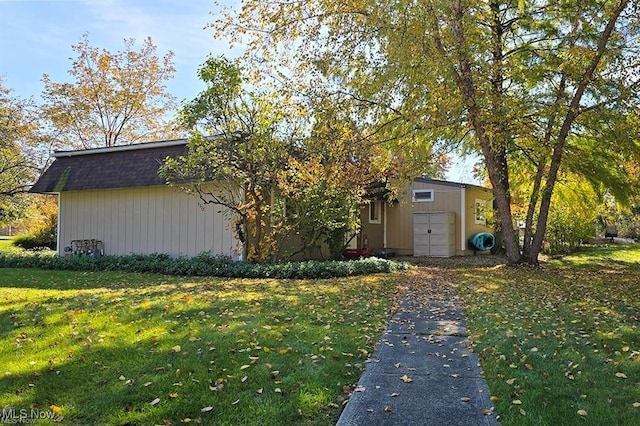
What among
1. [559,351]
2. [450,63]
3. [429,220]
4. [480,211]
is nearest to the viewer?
[559,351]

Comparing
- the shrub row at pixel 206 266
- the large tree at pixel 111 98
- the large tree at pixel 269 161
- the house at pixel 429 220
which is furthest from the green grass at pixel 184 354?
the large tree at pixel 111 98

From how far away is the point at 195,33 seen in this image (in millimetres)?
10945

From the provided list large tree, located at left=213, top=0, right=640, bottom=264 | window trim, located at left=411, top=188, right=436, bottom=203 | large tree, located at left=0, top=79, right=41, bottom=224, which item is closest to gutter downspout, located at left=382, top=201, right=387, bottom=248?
Result: window trim, located at left=411, top=188, right=436, bottom=203

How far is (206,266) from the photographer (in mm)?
11320

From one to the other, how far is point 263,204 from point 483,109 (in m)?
5.89

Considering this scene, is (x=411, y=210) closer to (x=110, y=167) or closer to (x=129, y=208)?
(x=129, y=208)

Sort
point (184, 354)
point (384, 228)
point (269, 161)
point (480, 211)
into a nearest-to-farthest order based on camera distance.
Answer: point (184, 354), point (269, 161), point (480, 211), point (384, 228)

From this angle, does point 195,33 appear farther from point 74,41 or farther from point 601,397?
point 74,41

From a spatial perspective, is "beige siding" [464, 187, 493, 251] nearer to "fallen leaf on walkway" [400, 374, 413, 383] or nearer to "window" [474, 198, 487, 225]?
"window" [474, 198, 487, 225]

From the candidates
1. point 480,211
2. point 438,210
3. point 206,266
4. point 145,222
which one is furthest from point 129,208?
point 480,211

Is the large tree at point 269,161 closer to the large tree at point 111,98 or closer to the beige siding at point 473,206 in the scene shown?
the beige siding at point 473,206

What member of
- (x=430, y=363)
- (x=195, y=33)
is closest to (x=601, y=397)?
(x=430, y=363)

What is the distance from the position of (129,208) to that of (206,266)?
4839 millimetres

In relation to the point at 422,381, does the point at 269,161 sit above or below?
above
